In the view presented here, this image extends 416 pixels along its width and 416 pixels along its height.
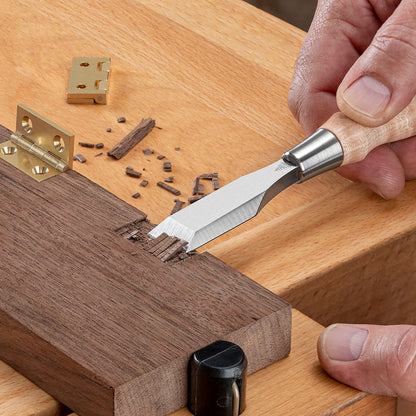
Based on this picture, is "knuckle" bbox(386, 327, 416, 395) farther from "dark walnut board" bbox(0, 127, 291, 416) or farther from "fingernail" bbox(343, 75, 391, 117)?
"fingernail" bbox(343, 75, 391, 117)

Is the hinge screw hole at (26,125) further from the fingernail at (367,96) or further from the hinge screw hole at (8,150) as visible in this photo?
the fingernail at (367,96)

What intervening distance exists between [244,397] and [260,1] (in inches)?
108

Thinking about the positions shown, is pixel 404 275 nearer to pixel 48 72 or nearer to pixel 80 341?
pixel 80 341

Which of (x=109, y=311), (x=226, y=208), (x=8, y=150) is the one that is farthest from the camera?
(x=8, y=150)

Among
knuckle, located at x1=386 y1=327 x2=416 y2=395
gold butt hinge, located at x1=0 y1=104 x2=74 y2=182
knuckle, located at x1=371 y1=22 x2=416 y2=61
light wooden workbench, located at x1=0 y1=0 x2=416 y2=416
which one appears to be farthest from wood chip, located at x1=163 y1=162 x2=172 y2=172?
knuckle, located at x1=386 y1=327 x2=416 y2=395

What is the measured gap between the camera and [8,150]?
2.96 ft

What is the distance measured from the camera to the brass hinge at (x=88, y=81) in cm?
111

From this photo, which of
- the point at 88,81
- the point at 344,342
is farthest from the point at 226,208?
the point at 88,81

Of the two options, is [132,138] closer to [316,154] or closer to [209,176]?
[209,176]

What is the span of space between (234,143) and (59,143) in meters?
0.27

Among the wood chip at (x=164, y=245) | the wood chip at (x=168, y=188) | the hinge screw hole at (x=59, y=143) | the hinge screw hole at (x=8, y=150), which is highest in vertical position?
the hinge screw hole at (x=59, y=143)

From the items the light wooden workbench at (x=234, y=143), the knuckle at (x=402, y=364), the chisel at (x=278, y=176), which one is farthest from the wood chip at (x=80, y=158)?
the knuckle at (x=402, y=364)

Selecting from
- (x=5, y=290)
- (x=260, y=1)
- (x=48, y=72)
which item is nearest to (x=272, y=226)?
(x=5, y=290)

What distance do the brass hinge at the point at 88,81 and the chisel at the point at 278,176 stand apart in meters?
0.35
